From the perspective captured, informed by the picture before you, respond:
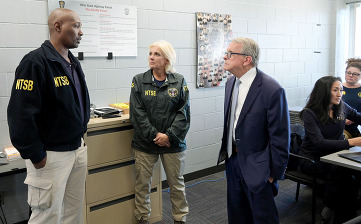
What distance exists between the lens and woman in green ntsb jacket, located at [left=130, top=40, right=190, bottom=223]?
8.34ft

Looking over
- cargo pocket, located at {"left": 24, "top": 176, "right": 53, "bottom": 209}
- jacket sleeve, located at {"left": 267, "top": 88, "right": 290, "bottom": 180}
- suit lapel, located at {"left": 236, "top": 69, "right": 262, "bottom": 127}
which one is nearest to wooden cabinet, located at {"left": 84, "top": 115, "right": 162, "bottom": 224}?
cargo pocket, located at {"left": 24, "top": 176, "right": 53, "bottom": 209}

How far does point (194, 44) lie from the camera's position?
3643 millimetres

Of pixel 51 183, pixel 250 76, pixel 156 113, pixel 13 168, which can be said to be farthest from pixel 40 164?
pixel 250 76

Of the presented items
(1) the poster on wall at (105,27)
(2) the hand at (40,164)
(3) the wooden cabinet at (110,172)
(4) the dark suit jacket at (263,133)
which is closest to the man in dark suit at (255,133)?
(4) the dark suit jacket at (263,133)

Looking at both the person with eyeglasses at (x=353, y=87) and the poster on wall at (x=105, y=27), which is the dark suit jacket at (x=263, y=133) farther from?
the person with eyeglasses at (x=353, y=87)

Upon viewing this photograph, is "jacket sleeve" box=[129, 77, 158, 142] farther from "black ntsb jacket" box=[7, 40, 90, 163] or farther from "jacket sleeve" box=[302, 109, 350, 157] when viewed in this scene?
"jacket sleeve" box=[302, 109, 350, 157]

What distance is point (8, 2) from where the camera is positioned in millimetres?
2459

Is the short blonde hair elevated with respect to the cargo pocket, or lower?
elevated

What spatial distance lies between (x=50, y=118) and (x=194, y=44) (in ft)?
7.16

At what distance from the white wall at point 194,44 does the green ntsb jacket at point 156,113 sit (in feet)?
2.00

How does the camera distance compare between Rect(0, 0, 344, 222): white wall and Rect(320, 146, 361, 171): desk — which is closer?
Rect(320, 146, 361, 171): desk

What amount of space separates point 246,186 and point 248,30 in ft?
8.62

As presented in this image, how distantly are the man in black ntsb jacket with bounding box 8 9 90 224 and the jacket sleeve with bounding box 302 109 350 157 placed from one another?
184 cm

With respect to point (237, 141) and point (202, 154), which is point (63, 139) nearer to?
point (237, 141)
